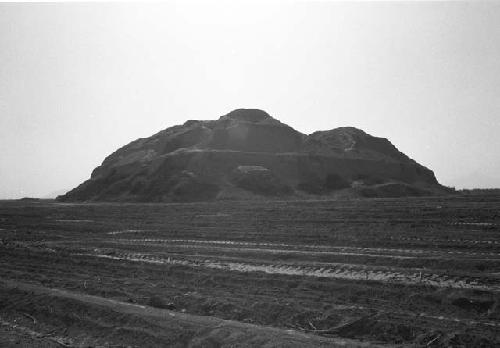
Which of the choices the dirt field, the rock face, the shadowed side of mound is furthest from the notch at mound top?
the shadowed side of mound

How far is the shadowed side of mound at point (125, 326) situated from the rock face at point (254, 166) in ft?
117

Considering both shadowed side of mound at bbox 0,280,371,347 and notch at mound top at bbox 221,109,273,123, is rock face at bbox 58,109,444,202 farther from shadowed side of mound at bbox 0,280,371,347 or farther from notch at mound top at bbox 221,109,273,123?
shadowed side of mound at bbox 0,280,371,347

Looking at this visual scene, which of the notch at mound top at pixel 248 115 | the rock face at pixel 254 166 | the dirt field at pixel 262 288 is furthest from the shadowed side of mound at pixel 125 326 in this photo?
the notch at mound top at pixel 248 115

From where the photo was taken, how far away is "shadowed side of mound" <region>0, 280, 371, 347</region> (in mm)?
6836

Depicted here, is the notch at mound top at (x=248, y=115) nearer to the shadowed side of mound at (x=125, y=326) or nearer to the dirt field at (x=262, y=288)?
the dirt field at (x=262, y=288)

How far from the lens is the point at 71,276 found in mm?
11898

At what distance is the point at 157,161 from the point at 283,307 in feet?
171

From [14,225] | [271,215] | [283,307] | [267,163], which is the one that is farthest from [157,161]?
[283,307]

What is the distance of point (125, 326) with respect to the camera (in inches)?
308

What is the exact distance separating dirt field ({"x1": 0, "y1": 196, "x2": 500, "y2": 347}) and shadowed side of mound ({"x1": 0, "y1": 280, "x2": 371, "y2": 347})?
3 centimetres

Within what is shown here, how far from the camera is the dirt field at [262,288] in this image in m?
7.12

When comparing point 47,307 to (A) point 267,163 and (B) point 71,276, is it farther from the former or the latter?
(A) point 267,163

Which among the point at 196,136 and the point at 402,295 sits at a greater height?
the point at 196,136

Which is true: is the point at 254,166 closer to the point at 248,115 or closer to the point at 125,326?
the point at 248,115
